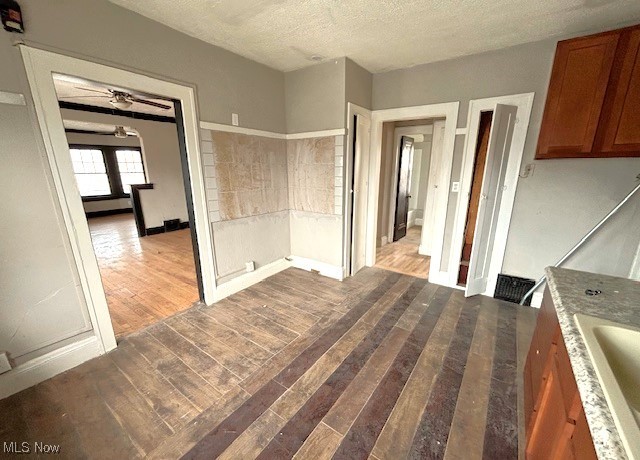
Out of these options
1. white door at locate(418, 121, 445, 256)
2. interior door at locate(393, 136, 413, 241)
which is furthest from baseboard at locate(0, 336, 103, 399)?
interior door at locate(393, 136, 413, 241)

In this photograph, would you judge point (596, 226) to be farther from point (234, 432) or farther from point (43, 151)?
point (43, 151)

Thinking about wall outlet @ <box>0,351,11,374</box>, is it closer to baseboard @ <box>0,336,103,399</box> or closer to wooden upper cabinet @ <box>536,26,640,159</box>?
baseboard @ <box>0,336,103,399</box>

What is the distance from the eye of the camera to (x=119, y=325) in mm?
2248

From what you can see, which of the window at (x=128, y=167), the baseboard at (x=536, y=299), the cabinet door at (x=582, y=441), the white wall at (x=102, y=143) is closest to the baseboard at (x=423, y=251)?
the baseboard at (x=536, y=299)

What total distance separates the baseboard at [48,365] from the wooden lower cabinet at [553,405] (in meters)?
2.71

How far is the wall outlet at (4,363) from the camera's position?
1.52m

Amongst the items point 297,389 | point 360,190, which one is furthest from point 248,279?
point 360,190

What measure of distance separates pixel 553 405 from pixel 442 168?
2390mm

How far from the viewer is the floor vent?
102 inches

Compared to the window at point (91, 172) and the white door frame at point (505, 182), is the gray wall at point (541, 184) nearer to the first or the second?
the white door frame at point (505, 182)

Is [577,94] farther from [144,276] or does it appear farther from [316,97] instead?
[144,276]

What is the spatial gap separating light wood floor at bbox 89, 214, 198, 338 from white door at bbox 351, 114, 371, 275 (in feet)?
6.66

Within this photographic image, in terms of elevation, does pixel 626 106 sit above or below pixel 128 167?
above

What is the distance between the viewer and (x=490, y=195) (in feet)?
8.17
